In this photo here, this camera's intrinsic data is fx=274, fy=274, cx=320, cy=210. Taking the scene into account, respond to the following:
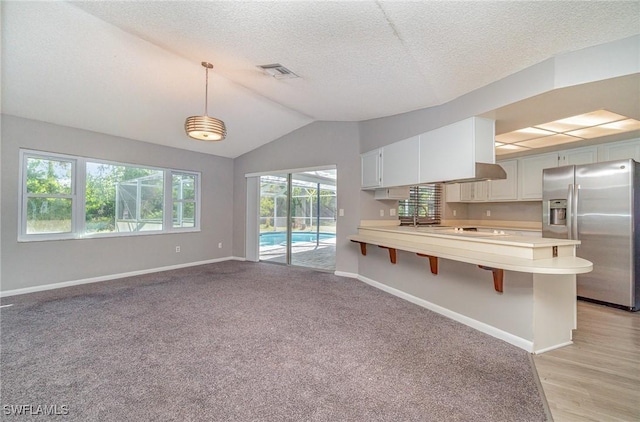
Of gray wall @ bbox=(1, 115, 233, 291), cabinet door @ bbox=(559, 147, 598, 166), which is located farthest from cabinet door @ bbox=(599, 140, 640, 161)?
gray wall @ bbox=(1, 115, 233, 291)

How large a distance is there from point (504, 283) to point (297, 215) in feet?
15.0

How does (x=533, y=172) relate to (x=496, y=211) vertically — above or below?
above

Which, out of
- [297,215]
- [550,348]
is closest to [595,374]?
[550,348]

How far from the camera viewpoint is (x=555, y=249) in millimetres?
2340

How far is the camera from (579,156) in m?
4.22

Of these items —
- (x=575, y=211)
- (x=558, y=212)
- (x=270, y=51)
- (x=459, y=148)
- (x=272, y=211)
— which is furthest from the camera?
(x=272, y=211)

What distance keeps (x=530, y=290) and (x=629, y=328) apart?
1.54 m

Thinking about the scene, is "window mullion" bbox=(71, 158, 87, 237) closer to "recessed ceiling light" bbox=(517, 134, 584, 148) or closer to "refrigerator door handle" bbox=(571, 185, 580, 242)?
"recessed ceiling light" bbox=(517, 134, 584, 148)

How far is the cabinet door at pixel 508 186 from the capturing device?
16.5 feet

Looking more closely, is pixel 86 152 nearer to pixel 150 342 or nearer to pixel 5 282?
pixel 5 282

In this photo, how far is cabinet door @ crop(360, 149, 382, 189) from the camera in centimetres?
421

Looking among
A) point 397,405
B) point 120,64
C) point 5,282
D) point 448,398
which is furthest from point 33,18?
point 448,398

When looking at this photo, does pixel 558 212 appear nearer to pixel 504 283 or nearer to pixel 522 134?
pixel 522 134

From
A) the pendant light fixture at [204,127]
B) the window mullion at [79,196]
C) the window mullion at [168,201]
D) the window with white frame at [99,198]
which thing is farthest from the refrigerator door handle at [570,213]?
the window mullion at [79,196]
